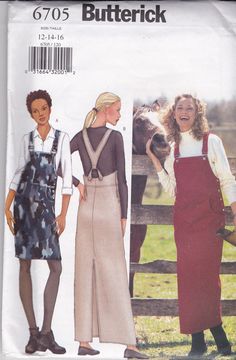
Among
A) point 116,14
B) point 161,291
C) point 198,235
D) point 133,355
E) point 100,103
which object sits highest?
point 116,14

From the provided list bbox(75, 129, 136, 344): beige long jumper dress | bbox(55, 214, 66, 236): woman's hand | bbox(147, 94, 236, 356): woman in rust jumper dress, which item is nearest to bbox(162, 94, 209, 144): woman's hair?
bbox(147, 94, 236, 356): woman in rust jumper dress

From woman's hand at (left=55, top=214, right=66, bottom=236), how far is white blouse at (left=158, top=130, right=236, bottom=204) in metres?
0.19

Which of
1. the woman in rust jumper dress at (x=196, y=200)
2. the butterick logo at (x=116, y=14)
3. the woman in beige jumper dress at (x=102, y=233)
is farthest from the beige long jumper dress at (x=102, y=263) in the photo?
the butterick logo at (x=116, y=14)

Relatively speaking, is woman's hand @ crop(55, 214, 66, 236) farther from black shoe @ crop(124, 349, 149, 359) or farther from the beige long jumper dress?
black shoe @ crop(124, 349, 149, 359)

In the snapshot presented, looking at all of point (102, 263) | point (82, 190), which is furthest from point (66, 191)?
point (102, 263)

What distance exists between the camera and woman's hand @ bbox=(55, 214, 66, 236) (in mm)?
2268

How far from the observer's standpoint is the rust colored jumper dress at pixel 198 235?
227 cm

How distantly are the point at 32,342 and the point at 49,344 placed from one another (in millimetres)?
31

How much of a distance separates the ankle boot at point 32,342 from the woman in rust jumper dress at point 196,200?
10.7 inches

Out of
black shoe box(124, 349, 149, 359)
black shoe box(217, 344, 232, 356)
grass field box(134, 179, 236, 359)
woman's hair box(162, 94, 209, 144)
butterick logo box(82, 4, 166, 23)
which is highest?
butterick logo box(82, 4, 166, 23)

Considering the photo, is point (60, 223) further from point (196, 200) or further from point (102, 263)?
point (196, 200)

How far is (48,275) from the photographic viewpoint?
7.45ft

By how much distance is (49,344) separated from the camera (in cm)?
227

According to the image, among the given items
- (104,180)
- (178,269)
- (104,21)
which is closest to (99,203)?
(104,180)
